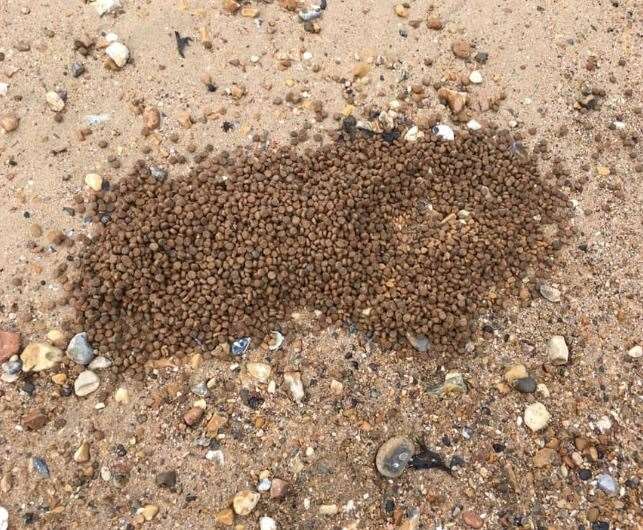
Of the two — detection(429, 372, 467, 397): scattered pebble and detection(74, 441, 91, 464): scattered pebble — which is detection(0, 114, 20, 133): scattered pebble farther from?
detection(429, 372, 467, 397): scattered pebble

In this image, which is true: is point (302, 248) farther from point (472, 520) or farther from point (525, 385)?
point (472, 520)

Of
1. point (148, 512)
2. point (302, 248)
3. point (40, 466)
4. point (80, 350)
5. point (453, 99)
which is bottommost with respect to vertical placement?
point (148, 512)

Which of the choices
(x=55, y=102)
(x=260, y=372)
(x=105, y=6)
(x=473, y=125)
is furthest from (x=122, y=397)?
(x=473, y=125)

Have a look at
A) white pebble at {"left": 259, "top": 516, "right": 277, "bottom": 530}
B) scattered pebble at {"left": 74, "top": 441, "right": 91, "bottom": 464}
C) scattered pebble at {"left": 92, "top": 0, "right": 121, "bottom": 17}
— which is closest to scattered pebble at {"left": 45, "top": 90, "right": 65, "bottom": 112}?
scattered pebble at {"left": 92, "top": 0, "right": 121, "bottom": 17}

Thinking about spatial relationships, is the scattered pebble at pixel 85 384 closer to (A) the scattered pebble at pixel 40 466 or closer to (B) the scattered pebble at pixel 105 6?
(A) the scattered pebble at pixel 40 466

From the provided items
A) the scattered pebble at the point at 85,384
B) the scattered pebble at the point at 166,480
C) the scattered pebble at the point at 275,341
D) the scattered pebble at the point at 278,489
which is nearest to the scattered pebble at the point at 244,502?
the scattered pebble at the point at 278,489

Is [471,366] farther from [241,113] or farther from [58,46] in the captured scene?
[58,46]

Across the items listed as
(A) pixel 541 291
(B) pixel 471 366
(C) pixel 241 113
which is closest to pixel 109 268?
(C) pixel 241 113
